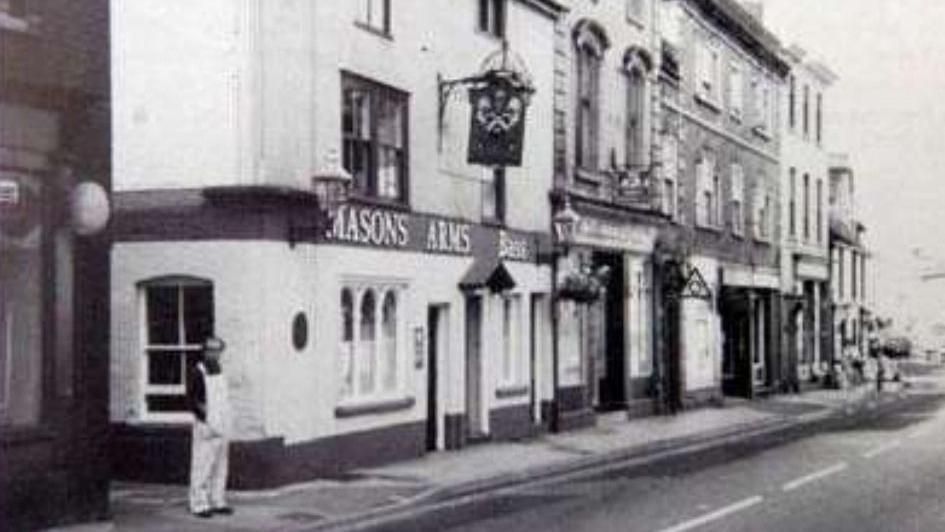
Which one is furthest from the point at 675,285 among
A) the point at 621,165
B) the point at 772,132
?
the point at 772,132

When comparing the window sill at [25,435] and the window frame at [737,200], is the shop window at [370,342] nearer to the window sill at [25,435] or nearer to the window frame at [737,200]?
the window sill at [25,435]

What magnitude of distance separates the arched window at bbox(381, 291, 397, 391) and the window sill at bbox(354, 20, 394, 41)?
3.59 meters

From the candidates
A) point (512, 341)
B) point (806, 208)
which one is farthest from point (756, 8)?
point (512, 341)

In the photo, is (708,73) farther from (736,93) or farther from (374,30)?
(374,30)

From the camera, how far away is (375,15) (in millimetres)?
22984

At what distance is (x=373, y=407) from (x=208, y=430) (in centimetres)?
560

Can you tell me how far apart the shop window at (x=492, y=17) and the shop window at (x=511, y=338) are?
4.51m

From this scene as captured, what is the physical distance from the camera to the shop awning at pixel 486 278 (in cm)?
2594

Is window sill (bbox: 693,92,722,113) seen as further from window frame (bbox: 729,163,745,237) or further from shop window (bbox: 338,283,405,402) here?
shop window (bbox: 338,283,405,402)

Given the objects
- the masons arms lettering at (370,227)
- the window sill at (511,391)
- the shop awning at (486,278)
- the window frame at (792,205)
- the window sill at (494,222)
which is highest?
the window frame at (792,205)

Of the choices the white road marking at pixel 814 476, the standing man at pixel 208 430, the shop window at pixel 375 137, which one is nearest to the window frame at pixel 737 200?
the white road marking at pixel 814 476

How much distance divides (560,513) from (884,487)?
4.80 metres

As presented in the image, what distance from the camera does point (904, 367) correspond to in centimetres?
7650

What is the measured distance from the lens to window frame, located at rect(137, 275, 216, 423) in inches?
792
